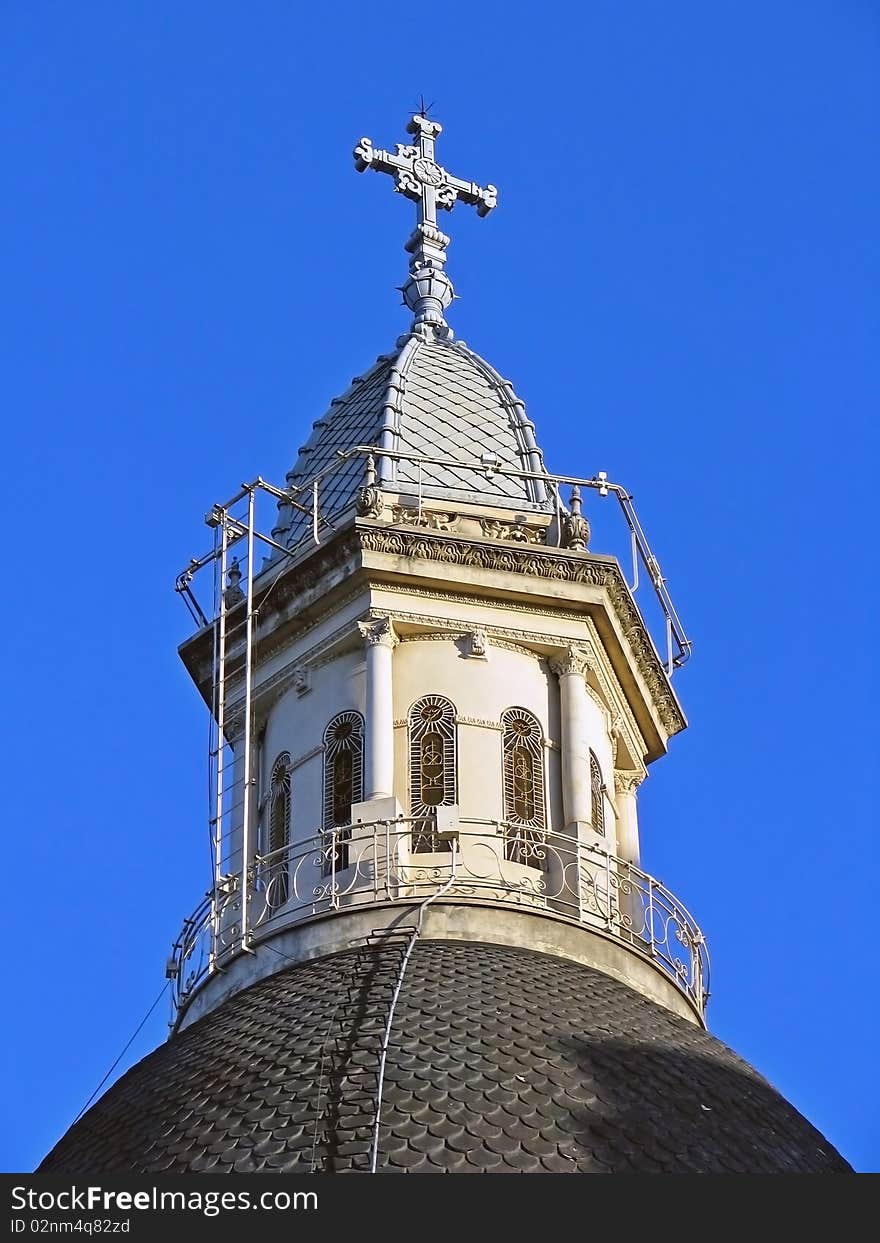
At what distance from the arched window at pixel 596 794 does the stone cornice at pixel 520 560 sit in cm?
189

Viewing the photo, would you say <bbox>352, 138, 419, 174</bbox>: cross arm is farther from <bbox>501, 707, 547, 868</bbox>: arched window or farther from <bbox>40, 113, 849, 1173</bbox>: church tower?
<bbox>501, 707, 547, 868</bbox>: arched window

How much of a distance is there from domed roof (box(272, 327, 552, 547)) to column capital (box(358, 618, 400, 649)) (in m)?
2.08

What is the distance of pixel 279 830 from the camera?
51.5 m

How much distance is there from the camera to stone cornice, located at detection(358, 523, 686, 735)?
5119 centimetres

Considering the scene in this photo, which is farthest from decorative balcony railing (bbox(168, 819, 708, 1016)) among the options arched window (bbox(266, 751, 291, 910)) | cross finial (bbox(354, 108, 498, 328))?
cross finial (bbox(354, 108, 498, 328))

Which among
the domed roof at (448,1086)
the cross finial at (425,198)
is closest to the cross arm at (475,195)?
the cross finial at (425,198)

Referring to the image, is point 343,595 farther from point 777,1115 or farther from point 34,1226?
point 34,1226

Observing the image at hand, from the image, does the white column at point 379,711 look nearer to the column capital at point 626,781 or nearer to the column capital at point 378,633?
the column capital at point 378,633

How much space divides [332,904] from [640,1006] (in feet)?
13.1

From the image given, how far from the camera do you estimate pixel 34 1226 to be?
1512 inches

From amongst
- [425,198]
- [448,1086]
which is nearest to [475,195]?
[425,198]

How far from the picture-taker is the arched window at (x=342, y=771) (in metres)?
50.2

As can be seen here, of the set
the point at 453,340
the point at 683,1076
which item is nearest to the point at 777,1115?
the point at 683,1076

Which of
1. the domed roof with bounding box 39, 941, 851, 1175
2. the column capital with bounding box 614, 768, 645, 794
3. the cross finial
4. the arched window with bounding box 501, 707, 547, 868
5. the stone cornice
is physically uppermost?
the cross finial
